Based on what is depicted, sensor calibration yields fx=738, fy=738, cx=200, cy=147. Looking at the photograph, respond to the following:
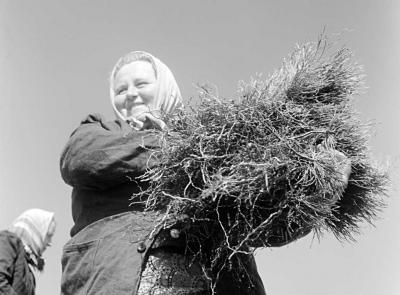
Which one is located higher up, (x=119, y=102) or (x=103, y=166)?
(x=119, y=102)

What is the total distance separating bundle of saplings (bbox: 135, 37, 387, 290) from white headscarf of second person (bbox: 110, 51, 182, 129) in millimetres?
426

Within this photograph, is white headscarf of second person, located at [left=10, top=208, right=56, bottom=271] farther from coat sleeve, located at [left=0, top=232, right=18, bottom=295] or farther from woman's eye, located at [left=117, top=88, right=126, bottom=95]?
woman's eye, located at [left=117, top=88, right=126, bottom=95]

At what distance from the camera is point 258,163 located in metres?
1.84

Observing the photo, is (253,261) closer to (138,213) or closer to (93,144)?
(138,213)

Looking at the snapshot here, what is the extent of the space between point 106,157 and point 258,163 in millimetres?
517

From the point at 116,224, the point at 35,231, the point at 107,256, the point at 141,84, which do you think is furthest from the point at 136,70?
the point at 35,231

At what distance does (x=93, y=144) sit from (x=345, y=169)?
2.42 ft

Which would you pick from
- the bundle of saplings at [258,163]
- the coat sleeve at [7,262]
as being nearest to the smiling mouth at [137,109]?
the bundle of saplings at [258,163]

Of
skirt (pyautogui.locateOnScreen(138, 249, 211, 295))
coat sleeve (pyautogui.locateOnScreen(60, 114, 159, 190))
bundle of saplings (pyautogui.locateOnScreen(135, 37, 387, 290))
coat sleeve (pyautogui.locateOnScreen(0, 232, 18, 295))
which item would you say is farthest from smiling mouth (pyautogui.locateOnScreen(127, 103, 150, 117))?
coat sleeve (pyautogui.locateOnScreen(0, 232, 18, 295))

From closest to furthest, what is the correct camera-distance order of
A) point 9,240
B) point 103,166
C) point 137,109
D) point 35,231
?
point 103,166, point 137,109, point 9,240, point 35,231

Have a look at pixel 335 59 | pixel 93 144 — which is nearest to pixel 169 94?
pixel 93 144

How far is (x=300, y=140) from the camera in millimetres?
1917

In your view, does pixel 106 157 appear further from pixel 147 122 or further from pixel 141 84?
pixel 141 84

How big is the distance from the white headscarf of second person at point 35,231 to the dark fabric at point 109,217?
1138 mm
